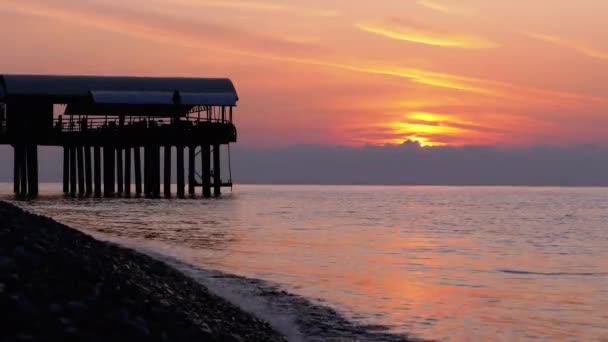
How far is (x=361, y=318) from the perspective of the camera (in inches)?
617

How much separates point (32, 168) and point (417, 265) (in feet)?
152

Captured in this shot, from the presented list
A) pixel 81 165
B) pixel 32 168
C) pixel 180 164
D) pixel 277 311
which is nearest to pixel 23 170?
pixel 32 168

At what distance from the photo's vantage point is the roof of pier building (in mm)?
66125

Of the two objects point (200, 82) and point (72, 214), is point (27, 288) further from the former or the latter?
point (200, 82)

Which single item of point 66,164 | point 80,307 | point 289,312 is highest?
point 66,164

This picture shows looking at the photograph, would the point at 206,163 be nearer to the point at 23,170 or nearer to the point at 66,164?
the point at 23,170

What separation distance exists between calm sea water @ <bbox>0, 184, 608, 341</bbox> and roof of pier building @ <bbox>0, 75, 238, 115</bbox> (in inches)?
631

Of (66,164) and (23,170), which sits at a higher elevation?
(66,164)

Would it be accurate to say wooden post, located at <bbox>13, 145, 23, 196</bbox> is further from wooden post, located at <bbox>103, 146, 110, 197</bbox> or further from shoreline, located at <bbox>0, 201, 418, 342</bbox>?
shoreline, located at <bbox>0, 201, 418, 342</bbox>

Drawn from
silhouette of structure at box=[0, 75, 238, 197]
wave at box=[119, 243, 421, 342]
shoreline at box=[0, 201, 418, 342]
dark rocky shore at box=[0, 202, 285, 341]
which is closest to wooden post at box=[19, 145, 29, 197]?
silhouette of structure at box=[0, 75, 238, 197]

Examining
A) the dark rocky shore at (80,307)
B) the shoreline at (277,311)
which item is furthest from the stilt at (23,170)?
the dark rocky shore at (80,307)

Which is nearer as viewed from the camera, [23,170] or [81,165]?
[23,170]

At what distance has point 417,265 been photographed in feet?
87.5

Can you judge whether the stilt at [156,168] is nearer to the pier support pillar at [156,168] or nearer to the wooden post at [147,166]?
the pier support pillar at [156,168]
